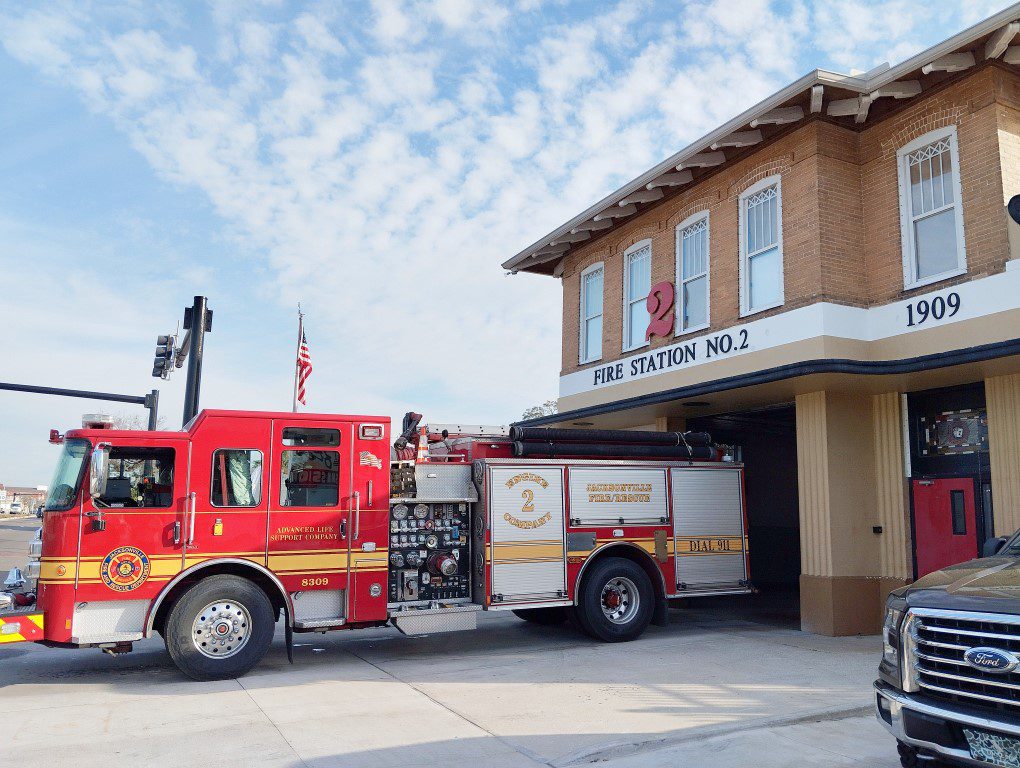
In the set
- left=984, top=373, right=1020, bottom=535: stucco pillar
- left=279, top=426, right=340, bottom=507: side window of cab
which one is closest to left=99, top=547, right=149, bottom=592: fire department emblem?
left=279, top=426, right=340, bottom=507: side window of cab

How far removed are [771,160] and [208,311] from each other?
10006 millimetres

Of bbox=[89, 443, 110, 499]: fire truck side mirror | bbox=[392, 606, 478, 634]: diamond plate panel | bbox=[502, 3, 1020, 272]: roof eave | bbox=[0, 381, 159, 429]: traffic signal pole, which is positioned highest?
bbox=[502, 3, 1020, 272]: roof eave

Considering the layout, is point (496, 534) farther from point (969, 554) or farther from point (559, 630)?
point (969, 554)

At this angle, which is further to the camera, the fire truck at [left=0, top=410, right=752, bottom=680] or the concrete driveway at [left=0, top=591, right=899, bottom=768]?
the fire truck at [left=0, top=410, right=752, bottom=680]

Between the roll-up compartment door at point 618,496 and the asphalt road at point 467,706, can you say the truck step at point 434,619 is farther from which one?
the roll-up compartment door at point 618,496

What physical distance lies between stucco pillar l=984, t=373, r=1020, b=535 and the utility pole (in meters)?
11.8

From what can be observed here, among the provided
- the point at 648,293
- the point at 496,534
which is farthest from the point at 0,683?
the point at 648,293

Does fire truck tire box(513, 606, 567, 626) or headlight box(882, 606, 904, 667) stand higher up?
headlight box(882, 606, 904, 667)

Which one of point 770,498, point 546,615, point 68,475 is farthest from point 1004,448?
point 68,475

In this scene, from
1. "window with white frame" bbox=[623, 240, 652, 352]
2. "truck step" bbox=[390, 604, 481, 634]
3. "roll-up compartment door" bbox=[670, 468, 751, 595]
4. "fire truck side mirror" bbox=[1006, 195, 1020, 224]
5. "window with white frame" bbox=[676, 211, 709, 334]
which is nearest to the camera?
"fire truck side mirror" bbox=[1006, 195, 1020, 224]

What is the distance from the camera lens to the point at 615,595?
37.1 ft

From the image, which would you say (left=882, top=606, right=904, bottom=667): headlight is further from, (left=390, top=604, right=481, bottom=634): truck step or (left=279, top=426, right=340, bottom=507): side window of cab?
Answer: (left=279, top=426, right=340, bottom=507): side window of cab

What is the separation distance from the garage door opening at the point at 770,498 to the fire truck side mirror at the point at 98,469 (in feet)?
35.0

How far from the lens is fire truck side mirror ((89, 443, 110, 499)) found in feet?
27.4
